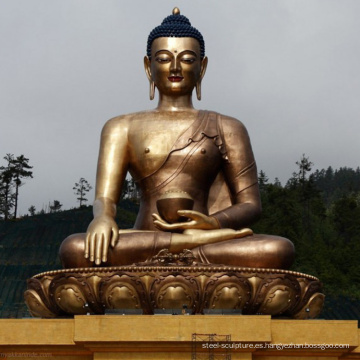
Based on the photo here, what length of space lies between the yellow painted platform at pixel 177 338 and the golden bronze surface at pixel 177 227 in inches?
29.1

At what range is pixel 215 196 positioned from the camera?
9086 mm

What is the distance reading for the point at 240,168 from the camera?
353 inches

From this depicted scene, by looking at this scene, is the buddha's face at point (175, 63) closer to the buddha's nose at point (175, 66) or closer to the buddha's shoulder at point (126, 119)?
the buddha's nose at point (175, 66)

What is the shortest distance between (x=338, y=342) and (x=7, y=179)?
2290cm

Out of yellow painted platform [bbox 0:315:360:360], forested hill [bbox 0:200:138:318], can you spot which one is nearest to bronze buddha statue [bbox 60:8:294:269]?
yellow painted platform [bbox 0:315:360:360]

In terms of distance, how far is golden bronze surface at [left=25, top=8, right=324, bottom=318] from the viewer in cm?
762

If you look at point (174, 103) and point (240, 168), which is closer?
point (240, 168)

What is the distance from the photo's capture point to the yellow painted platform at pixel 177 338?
264 inches

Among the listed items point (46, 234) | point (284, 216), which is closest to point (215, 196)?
point (46, 234)

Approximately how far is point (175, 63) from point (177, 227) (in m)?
1.90

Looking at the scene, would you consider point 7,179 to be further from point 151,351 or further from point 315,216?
point 151,351

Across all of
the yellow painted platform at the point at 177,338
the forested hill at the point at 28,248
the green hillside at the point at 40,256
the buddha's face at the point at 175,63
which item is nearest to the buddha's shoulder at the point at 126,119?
the buddha's face at the point at 175,63

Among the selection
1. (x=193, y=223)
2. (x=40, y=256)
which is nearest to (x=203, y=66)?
(x=193, y=223)

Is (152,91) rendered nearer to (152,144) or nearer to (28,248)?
(152,144)
